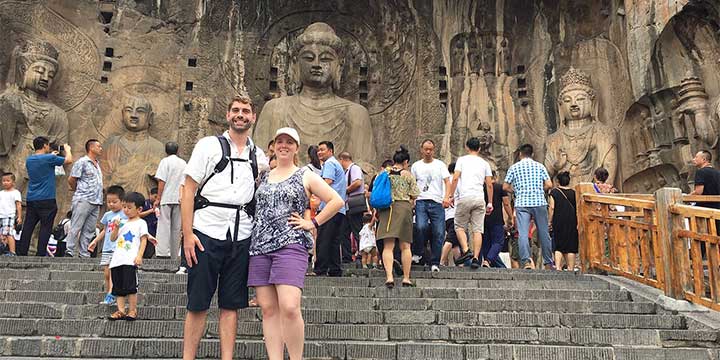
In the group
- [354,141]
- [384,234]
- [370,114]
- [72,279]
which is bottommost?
[72,279]

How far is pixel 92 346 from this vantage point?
4285mm

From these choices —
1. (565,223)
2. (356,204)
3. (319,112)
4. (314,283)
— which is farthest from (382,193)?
(319,112)

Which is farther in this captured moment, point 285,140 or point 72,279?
point 72,279

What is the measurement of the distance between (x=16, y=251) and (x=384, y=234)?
524 centimetres

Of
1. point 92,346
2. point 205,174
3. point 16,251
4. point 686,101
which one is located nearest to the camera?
point 205,174

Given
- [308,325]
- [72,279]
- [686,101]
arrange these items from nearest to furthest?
[308,325] < [72,279] < [686,101]

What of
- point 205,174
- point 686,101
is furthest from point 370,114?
point 205,174

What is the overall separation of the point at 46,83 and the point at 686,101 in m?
10.8

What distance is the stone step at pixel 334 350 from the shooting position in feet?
13.9

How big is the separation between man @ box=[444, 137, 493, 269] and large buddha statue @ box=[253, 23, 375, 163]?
16.5 ft

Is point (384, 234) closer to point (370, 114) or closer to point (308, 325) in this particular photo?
point (308, 325)

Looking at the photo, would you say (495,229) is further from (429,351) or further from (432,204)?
(429,351)

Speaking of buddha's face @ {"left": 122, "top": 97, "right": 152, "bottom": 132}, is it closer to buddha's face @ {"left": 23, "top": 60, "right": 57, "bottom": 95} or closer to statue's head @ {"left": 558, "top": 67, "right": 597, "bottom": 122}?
buddha's face @ {"left": 23, "top": 60, "right": 57, "bottom": 95}

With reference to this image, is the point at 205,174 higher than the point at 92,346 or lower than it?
higher
